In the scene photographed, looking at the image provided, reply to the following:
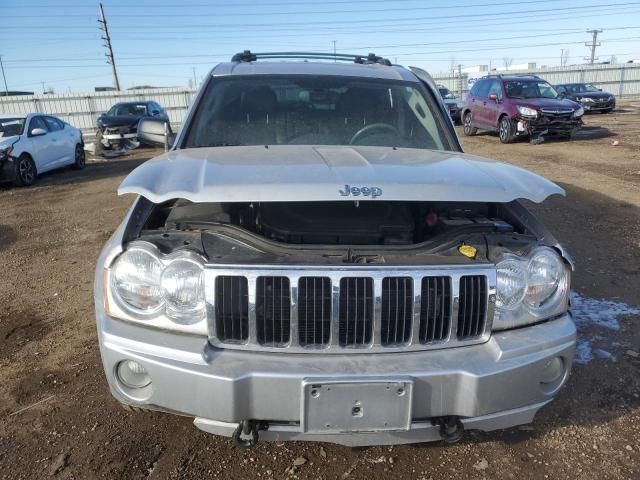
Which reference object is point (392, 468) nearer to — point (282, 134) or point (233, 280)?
point (233, 280)

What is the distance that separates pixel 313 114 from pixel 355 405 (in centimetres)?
213

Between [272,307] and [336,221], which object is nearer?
[272,307]

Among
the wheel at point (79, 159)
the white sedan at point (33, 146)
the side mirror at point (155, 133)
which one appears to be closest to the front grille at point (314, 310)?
the side mirror at point (155, 133)

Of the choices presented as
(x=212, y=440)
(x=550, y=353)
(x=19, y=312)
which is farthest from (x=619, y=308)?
(x=19, y=312)

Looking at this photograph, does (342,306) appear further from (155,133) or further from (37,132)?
(37,132)

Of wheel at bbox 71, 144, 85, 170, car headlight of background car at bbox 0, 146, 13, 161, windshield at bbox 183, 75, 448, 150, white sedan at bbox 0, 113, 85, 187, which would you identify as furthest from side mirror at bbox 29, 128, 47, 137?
windshield at bbox 183, 75, 448, 150

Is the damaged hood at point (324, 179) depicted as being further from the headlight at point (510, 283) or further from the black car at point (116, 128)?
the black car at point (116, 128)

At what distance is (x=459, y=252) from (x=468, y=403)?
0.60 m

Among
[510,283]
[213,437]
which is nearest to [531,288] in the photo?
[510,283]

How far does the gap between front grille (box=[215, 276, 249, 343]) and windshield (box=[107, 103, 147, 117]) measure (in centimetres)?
1702

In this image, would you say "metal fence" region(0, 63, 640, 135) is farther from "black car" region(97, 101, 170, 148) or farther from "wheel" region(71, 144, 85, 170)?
"wheel" region(71, 144, 85, 170)

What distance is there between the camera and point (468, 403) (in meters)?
1.91

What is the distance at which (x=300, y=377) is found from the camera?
181cm

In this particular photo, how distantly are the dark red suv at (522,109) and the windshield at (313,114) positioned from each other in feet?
38.6
